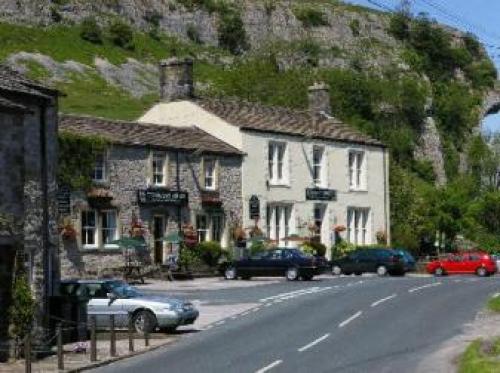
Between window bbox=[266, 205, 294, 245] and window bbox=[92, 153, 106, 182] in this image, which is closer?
window bbox=[92, 153, 106, 182]

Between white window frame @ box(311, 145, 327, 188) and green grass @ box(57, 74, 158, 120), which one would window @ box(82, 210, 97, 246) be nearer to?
white window frame @ box(311, 145, 327, 188)

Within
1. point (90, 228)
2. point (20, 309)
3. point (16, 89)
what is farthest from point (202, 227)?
point (20, 309)

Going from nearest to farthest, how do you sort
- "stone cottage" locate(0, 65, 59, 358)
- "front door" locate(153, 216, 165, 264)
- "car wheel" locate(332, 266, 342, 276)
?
"stone cottage" locate(0, 65, 59, 358) → "front door" locate(153, 216, 165, 264) → "car wheel" locate(332, 266, 342, 276)

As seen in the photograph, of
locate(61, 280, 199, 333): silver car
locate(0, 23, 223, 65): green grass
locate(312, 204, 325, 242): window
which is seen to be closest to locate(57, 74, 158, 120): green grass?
locate(0, 23, 223, 65): green grass

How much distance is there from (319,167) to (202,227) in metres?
9.75

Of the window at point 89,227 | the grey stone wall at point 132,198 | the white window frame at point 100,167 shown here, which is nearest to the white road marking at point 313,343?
the grey stone wall at point 132,198

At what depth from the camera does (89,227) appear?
42781mm

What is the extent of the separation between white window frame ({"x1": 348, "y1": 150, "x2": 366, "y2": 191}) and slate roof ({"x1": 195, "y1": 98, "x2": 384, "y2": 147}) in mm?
730

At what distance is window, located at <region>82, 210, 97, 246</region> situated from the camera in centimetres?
4266

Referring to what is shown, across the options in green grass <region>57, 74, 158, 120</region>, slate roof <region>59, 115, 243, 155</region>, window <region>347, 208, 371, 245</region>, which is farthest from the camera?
green grass <region>57, 74, 158, 120</region>

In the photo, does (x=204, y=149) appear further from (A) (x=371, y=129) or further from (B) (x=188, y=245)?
(A) (x=371, y=129)

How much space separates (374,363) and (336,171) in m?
37.3

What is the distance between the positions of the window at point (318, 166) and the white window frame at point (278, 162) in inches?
92.6

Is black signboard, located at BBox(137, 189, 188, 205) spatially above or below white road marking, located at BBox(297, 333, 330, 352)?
above
